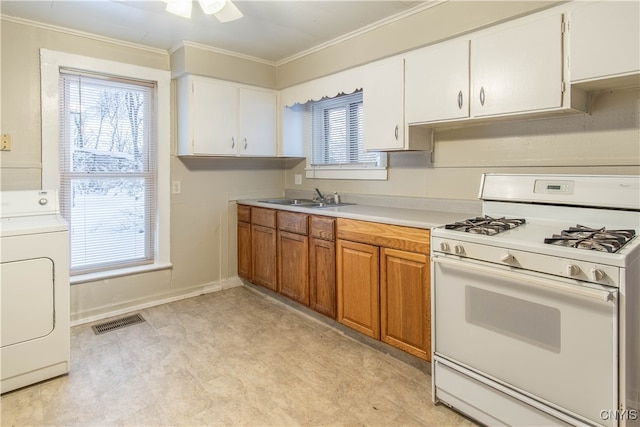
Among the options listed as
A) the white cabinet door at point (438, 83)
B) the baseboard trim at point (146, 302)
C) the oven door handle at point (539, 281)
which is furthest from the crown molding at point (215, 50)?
the oven door handle at point (539, 281)

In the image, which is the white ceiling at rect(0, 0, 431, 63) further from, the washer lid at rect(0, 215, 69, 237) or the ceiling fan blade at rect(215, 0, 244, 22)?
the washer lid at rect(0, 215, 69, 237)

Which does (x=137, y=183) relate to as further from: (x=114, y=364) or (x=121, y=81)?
(x=114, y=364)

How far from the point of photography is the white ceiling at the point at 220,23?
7.97ft

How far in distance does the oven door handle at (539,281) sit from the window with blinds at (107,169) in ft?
8.80

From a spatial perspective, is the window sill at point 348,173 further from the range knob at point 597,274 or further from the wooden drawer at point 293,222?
the range knob at point 597,274

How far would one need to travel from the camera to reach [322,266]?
2818 millimetres

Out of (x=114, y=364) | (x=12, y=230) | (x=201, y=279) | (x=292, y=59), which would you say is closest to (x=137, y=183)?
(x=201, y=279)

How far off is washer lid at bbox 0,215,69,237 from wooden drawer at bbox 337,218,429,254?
1715 mm

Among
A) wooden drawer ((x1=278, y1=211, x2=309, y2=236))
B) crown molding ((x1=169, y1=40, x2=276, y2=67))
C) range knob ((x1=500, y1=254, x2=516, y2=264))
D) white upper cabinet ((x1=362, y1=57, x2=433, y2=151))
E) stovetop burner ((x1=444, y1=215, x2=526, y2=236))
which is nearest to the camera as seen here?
range knob ((x1=500, y1=254, x2=516, y2=264))

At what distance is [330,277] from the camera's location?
2756 millimetres

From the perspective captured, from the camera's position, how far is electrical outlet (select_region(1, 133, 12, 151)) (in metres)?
2.60

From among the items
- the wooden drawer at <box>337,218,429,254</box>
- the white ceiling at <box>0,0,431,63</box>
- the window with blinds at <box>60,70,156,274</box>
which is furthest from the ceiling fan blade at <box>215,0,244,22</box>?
the window with blinds at <box>60,70,156,274</box>

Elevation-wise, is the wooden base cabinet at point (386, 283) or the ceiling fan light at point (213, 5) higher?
the ceiling fan light at point (213, 5)

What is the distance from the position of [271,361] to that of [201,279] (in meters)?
1.56
